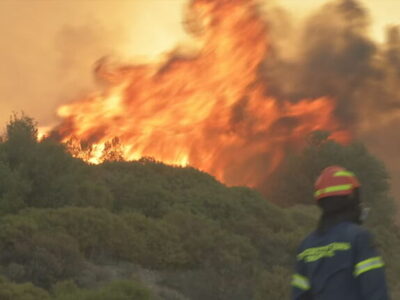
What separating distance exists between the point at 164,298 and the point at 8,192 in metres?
8.13

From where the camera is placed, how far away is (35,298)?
19562mm

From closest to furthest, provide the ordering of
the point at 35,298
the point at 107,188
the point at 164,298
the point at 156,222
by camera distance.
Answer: the point at 35,298 → the point at 164,298 → the point at 156,222 → the point at 107,188

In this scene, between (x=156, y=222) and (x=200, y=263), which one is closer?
(x=200, y=263)

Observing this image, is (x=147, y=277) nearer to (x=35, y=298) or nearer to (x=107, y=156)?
(x=35, y=298)

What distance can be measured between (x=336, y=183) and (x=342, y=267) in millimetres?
508

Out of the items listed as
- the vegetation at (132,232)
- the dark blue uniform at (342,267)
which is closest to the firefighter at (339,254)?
the dark blue uniform at (342,267)

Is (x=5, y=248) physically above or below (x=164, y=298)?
above

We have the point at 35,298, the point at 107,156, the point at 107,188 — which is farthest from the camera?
the point at 107,156

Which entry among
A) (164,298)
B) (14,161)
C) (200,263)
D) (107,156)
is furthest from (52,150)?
(107,156)

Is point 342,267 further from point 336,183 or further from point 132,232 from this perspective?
point 132,232

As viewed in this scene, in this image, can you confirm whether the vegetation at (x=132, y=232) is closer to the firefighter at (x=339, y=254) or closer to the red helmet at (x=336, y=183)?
the firefighter at (x=339, y=254)

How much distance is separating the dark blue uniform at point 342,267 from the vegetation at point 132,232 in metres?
14.2

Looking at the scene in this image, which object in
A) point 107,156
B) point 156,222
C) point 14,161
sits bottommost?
point 156,222

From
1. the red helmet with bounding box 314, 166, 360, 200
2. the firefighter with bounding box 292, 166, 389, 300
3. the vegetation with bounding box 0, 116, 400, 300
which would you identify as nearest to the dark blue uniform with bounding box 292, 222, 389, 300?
the firefighter with bounding box 292, 166, 389, 300
